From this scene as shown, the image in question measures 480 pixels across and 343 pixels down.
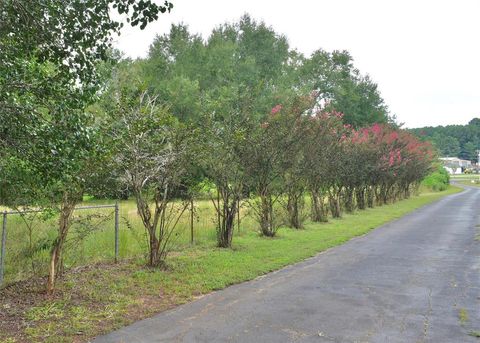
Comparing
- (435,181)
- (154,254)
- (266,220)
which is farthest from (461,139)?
(154,254)

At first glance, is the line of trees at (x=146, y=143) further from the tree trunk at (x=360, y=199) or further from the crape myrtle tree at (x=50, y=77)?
the tree trunk at (x=360, y=199)

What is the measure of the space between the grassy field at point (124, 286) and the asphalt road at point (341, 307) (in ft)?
1.27

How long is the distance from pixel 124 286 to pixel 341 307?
3.37 meters

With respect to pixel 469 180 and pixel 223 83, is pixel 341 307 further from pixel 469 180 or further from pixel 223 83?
pixel 469 180

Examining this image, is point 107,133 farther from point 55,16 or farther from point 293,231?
point 293,231

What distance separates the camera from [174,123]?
8242 mm

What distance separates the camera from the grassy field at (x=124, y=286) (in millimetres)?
5262

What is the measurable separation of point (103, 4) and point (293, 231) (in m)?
11.9

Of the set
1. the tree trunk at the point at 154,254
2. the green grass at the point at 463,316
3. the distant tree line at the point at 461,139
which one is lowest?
the green grass at the point at 463,316

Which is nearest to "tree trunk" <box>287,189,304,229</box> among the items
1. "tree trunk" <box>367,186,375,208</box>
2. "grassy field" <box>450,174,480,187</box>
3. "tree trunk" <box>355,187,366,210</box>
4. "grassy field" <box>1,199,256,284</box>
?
"grassy field" <box>1,199,256,284</box>

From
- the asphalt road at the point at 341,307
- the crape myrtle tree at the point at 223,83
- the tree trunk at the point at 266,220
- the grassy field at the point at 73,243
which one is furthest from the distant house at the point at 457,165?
the grassy field at the point at 73,243

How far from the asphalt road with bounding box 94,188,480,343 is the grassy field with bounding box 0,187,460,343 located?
39cm

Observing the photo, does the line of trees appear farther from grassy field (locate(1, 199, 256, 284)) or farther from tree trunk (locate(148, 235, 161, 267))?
grassy field (locate(1, 199, 256, 284))

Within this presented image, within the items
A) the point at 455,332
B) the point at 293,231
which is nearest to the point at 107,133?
the point at 455,332
